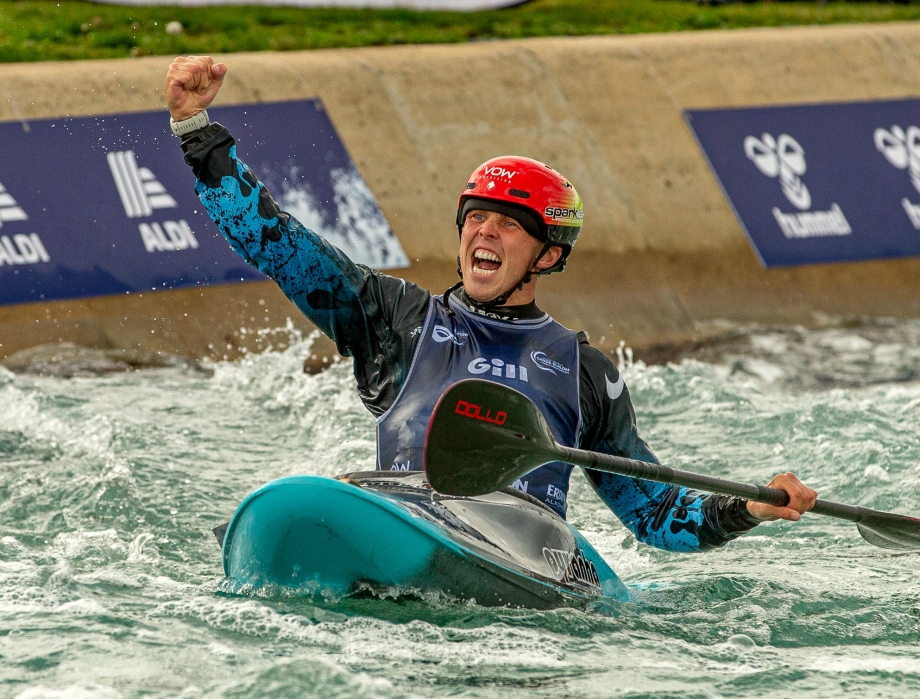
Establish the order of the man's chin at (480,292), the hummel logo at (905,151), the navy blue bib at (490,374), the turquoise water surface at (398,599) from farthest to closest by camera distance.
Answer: the hummel logo at (905,151)
the man's chin at (480,292)
the navy blue bib at (490,374)
the turquoise water surface at (398,599)

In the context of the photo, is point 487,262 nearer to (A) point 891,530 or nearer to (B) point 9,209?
(A) point 891,530

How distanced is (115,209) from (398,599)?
15.9ft

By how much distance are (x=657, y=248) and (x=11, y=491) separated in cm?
518

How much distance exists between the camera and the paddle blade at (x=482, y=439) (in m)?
3.52

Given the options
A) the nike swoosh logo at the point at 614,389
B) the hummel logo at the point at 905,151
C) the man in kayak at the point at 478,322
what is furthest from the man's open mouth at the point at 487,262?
the hummel logo at the point at 905,151

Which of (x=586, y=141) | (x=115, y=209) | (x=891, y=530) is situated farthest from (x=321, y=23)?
(x=891, y=530)

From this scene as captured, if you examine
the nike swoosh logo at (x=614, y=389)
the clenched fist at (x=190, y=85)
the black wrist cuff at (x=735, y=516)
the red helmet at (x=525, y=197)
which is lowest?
the black wrist cuff at (x=735, y=516)

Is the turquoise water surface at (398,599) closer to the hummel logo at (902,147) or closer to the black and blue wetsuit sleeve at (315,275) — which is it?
the black and blue wetsuit sleeve at (315,275)

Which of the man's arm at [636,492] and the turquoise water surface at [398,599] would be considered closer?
the turquoise water surface at [398,599]

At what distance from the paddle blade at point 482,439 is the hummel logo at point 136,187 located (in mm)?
4762

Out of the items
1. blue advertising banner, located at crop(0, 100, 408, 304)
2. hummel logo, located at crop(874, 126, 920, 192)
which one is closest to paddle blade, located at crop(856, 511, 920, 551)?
blue advertising banner, located at crop(0, 100, 408, 304)

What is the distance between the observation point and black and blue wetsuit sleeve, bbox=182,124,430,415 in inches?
153

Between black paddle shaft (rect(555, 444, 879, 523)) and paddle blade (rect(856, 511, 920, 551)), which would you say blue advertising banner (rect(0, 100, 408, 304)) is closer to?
paddle blade (rect(856, 511, 920, 551))

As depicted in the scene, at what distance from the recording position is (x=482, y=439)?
3564 millimetres
